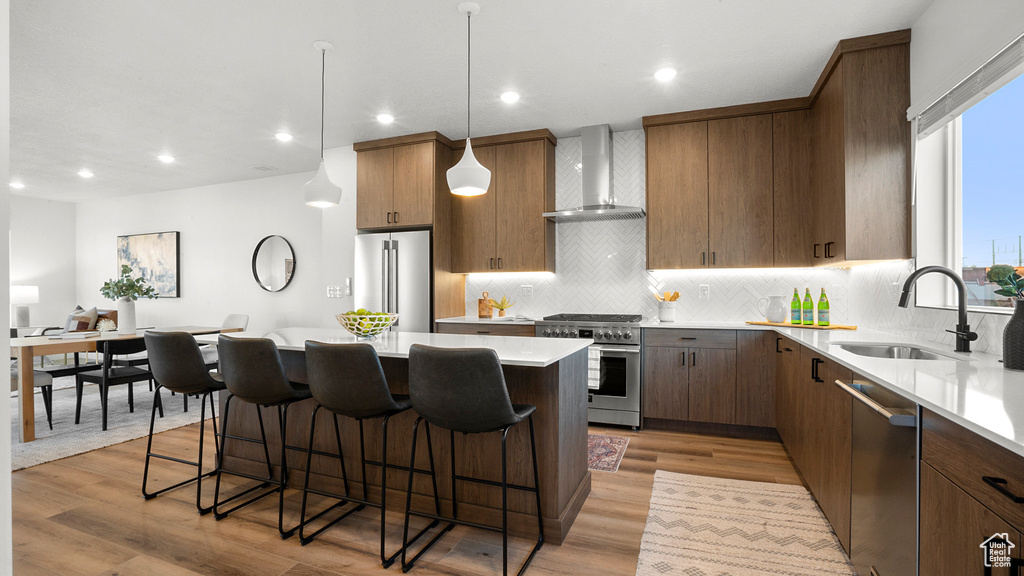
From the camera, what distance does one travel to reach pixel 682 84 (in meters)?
3.54

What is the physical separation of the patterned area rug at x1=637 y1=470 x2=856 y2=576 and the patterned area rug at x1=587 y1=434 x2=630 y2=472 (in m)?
0.37

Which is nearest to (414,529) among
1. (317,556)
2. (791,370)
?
(317,556)

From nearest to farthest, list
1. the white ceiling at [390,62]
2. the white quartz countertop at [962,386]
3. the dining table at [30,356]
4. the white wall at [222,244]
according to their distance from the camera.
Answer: the white quartz countertop at [962,386] → the white ceiling at [390,62] → the dining table at [30,356] → the white wall at [222,244]

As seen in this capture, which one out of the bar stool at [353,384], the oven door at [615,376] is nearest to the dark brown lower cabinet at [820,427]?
the oven door at [615,376]

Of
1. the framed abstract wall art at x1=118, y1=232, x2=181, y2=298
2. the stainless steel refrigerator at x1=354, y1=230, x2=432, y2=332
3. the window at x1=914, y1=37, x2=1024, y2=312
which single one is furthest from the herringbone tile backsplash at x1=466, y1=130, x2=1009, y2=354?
the framed abstract wall art at x1=118, y1=232, x2=181, y2=298

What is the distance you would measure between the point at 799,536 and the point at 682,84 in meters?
2.89

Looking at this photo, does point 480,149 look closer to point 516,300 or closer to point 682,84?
point 516,300

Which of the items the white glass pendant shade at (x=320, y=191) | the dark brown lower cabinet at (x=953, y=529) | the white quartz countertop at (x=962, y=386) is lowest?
the dark brown lower cabinet at (x=953, y=529)

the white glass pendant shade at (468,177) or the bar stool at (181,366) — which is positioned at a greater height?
the white glass pendant shade at (468,177)

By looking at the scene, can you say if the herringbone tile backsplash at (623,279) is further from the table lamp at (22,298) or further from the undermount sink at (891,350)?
the table lamp at (22,298)

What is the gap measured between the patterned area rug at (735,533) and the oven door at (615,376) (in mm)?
1089

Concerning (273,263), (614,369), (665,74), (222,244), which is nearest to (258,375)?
(614,369)

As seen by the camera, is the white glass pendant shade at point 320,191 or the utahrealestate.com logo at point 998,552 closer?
the utahrealestate.com logo at point 998,552

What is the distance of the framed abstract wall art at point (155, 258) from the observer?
705cm
